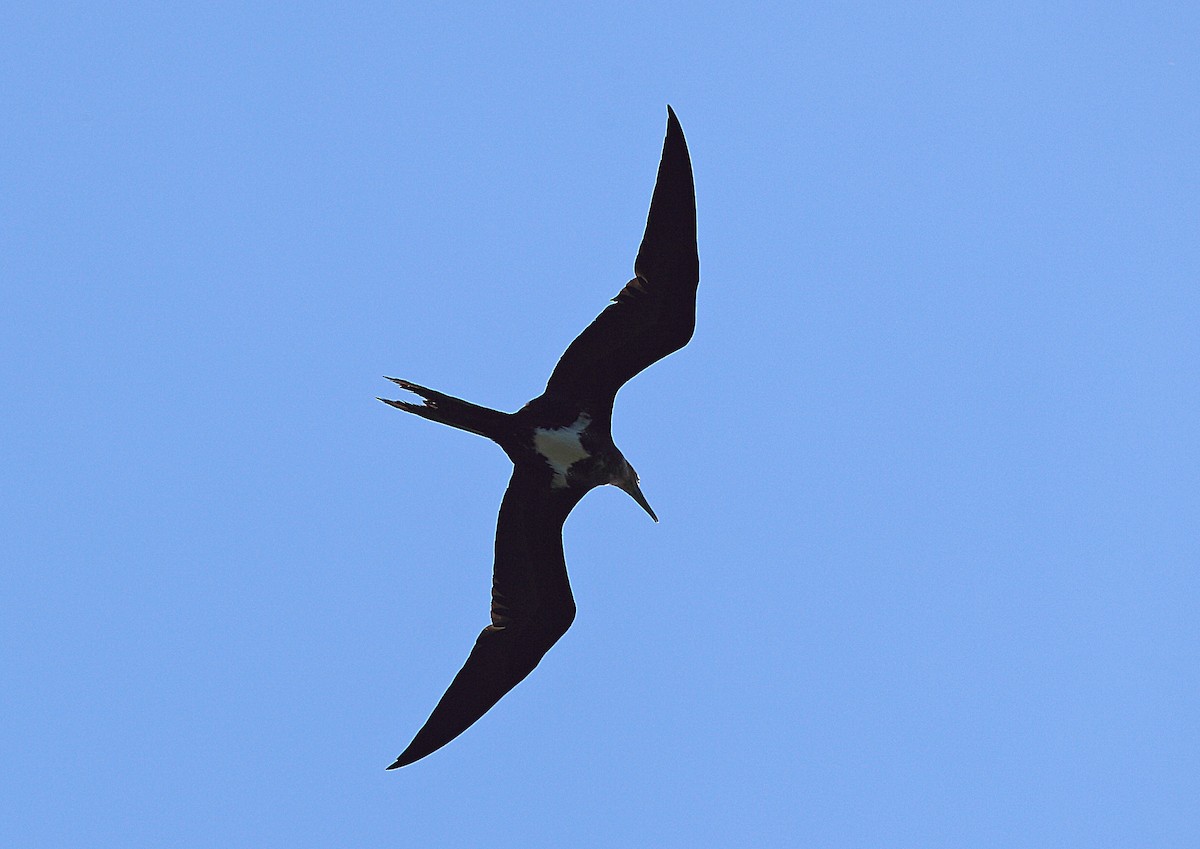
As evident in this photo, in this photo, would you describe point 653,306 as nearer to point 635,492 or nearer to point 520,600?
point 635,492

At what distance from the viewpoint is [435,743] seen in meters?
10.3

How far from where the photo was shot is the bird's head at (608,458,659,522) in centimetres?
1075

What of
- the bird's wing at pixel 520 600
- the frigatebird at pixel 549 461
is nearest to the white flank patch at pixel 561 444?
the frigatebird at pixel 549 461

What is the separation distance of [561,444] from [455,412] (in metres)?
1.00

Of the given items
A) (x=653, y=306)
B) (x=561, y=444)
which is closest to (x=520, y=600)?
(x=561, y=444)

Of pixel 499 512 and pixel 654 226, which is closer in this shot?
pixel 654 226

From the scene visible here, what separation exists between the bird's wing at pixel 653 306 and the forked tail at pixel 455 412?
52 centimetres

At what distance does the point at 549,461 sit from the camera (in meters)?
10.3

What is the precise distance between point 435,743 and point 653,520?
2.60 meters

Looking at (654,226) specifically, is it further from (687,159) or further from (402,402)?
(402,402)

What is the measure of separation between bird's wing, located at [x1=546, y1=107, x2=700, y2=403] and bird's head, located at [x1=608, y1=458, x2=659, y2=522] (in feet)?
2.54

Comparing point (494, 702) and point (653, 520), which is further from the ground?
point (653, 520)

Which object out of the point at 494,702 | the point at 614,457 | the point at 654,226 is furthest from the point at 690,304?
the point at 494,702

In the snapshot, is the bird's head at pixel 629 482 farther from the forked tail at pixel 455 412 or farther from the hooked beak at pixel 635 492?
the forked tail at pixel 455 412
